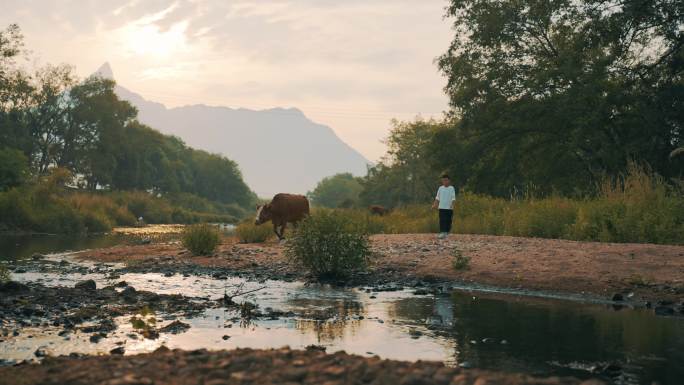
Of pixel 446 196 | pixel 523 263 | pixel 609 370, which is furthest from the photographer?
pixel 446 196

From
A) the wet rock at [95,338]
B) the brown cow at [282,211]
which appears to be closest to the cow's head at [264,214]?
the brown cow at [282,211]

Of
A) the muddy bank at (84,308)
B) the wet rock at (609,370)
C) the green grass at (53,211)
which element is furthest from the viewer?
the green grass at (53,211)

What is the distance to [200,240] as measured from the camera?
73.6 ft

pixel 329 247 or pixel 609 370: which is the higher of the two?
pixel 329 247

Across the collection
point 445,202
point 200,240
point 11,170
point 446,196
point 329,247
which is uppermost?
point 11,170

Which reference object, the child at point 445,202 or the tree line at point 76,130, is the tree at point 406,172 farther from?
the child at point 445,202

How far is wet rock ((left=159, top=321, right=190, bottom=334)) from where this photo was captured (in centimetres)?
1027

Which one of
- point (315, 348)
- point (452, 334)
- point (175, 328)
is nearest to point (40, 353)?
point (175, 328)

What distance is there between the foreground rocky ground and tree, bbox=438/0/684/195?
2778cm

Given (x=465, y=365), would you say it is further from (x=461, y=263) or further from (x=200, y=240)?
(x=200, y=240)

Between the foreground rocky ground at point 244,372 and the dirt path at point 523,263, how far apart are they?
863 cm

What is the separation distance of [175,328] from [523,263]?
9.87 m

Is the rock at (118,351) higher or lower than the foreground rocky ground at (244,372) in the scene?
lower

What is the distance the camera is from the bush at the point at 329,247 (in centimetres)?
1700
